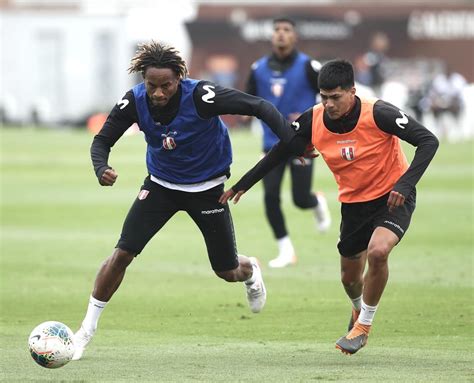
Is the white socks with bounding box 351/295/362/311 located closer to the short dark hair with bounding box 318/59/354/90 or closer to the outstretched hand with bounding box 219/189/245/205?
the outstretched hand with bounding box 219/189/245/205

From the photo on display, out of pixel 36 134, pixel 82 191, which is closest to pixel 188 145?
pixel 82 191

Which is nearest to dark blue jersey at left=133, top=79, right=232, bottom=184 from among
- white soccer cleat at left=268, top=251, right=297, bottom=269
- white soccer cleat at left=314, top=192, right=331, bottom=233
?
white soccer cleat at left=268, top=251, right=297, bottom=269

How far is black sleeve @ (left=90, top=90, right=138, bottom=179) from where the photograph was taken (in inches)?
375

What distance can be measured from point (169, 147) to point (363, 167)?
5.03ft

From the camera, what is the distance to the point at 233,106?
374 inches

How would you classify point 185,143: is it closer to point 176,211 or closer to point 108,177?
point 176,211

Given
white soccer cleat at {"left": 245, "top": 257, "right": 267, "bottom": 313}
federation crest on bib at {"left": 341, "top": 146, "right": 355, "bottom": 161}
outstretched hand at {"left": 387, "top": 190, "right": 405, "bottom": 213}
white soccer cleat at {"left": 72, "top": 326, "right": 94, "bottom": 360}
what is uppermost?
federation crest on bib at {"left": 341, "top": 146, "right": 355, "bottom": 161}

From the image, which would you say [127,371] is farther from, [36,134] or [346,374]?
[36,134]

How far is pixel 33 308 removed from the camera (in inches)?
483

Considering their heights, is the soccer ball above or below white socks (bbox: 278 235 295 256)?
above

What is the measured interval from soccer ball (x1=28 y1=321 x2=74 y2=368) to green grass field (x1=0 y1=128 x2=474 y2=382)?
0.40 ft

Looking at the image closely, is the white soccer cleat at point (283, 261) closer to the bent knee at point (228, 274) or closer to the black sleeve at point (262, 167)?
the bent knee at point (228, 274)

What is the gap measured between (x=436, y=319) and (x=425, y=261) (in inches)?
171

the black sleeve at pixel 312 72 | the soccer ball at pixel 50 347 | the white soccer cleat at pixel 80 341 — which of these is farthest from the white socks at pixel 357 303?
the black sleeve at pixel 312 72
